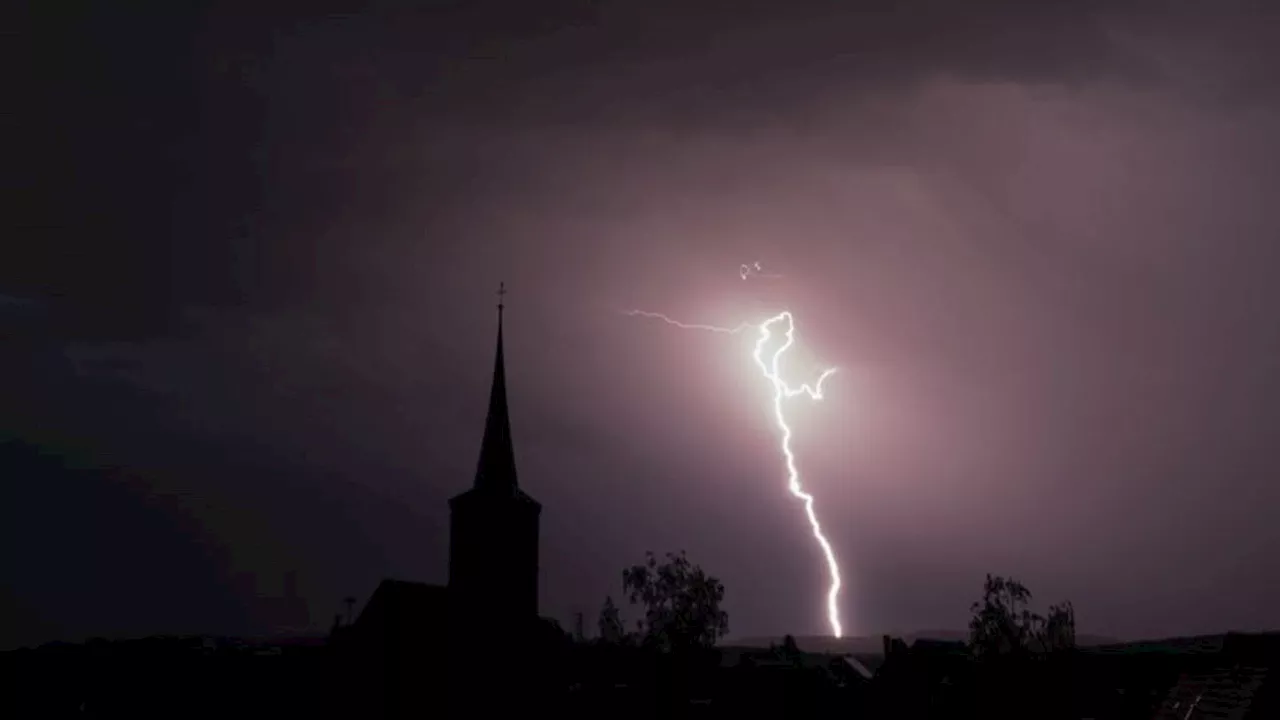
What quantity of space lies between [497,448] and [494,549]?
6.61 metres

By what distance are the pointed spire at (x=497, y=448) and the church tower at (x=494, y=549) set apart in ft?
0.27

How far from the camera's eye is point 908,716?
8012cm

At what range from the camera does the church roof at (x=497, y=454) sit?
82.6 meters

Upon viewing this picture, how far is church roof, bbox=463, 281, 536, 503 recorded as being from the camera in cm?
8256

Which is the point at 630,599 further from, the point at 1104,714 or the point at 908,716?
the point at 1104,714

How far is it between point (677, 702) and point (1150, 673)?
98.5 feet

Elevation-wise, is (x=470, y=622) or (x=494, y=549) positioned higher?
(x=494, y=549)

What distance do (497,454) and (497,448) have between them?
1.55 ft

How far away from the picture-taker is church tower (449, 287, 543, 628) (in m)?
81.1

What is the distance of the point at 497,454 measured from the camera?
84.2 metres

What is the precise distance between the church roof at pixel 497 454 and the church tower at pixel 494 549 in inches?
2.4

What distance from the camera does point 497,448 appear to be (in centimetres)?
8450

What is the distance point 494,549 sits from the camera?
81500 mm

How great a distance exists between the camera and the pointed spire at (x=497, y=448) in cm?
8288
